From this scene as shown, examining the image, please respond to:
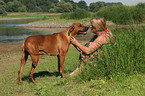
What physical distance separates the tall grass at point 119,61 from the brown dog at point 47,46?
97 cm

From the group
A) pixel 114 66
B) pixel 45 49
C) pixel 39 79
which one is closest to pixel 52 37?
pixel 45 49

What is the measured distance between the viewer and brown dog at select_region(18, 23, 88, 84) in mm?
4969

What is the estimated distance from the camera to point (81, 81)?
461 centimetres

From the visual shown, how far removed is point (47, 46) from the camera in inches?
207

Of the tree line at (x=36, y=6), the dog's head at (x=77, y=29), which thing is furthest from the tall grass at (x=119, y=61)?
the tree line at (x=36, y=6)

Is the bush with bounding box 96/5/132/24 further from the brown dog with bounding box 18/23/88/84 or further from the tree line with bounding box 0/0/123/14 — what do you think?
the tree line with bounding box 0/0/123/14

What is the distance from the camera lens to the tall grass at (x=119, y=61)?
180 inches

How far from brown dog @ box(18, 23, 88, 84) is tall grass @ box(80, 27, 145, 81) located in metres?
0.97

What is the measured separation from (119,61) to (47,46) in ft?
6.83

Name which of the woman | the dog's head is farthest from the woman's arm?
the dog's head

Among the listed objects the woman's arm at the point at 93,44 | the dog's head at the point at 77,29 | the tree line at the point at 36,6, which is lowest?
the woman's arm at the point at 93,44

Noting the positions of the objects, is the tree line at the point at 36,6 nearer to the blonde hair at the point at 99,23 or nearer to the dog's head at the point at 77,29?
the dog's head at the point at 77,29

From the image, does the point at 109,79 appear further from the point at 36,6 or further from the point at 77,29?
the point at 36,6

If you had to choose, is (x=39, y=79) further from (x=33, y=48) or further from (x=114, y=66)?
(x=114, y=66)
